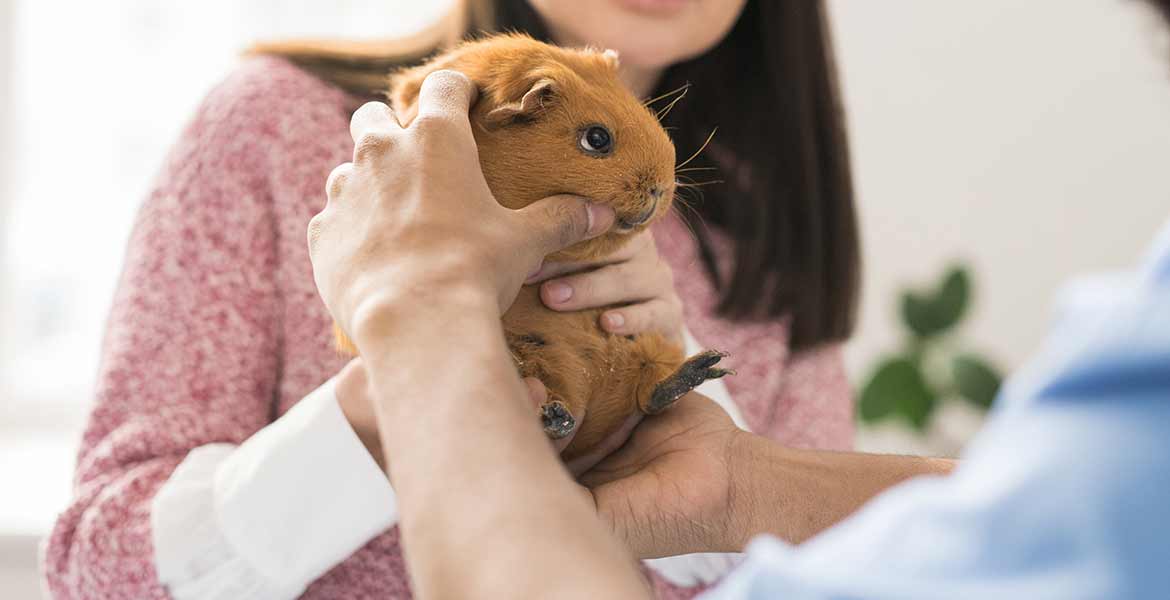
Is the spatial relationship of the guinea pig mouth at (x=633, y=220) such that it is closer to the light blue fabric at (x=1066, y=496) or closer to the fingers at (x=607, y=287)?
the fingers at (x=607, y=287)

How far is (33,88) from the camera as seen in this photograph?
6.94 ft

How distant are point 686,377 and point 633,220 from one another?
11 centimetres

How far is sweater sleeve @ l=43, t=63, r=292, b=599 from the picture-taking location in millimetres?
861

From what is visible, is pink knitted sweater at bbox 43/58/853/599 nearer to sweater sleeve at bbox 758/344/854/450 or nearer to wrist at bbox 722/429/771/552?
sweater sleeve at bbox 758/344/854/450

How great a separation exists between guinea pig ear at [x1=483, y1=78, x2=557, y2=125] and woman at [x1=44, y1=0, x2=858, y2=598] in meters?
0.11

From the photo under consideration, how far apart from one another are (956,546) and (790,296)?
0.93 meters

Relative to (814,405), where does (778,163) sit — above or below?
above

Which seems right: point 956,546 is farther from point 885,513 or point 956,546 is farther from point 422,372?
point 422,372

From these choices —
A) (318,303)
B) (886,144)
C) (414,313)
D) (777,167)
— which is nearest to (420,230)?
(414,313)

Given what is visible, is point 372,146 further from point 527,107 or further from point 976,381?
point 976,381

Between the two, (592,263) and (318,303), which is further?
(318,303)

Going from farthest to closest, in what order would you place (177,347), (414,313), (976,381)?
(976,381), (177,347), (414,313)

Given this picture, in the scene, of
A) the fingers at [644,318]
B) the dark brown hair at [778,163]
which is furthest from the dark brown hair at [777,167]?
the fingers at [644,318]

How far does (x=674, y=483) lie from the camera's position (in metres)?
0.71
